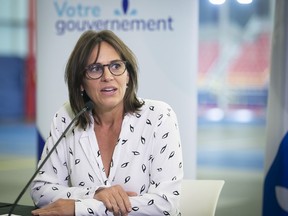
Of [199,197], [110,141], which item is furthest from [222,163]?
[110,141]

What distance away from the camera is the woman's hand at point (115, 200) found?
183 cm

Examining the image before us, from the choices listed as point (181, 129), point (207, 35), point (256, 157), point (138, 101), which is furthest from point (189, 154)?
point (207, 35)

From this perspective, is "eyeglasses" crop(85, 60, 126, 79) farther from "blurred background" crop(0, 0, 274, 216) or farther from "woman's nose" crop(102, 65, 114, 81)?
"blurred background" crop(0, 0, 274, 216)

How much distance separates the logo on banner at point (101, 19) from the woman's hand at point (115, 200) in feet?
6.38

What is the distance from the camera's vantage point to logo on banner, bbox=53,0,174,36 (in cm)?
363

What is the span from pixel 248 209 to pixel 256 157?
2908mm

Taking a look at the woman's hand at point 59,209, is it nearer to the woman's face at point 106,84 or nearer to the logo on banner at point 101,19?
the woman's face at point 106,84

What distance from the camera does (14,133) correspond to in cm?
1102

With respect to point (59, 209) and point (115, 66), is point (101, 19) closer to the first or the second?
point (115, 66)

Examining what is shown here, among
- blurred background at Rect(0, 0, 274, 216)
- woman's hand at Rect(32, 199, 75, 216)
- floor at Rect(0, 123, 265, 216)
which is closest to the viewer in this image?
woman's hand at Rect(32, 199, 75, 216)

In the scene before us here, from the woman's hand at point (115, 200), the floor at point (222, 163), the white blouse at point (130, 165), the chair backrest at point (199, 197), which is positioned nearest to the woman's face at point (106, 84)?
the white blouse at point (130, 165)

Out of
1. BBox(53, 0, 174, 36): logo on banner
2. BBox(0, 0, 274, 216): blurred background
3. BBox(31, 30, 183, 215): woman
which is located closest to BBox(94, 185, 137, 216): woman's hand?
BBox(31, 30, 183, 215): woman

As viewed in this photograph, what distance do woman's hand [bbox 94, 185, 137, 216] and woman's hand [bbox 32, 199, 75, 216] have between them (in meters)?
0.11

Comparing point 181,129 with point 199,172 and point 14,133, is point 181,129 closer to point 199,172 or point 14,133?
point 199,172
